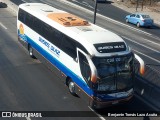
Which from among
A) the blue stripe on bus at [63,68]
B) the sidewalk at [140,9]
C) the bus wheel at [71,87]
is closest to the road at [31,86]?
the bus wheel at [71,87]

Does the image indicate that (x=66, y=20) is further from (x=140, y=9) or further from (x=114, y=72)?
(x=140, y=9)

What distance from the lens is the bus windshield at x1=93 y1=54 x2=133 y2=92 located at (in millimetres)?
14109

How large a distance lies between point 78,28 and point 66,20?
1.68m

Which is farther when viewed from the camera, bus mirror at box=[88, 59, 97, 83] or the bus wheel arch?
the bus wheel arch

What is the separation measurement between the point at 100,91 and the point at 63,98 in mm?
2805

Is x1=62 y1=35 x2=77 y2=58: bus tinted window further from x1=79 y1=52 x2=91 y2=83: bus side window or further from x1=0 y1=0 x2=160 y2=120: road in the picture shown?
x1=0 y1=0 x2=160 y2=120: road

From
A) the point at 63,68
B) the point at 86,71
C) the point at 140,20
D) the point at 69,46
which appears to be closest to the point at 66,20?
the point at 69,46

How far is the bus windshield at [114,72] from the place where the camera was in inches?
555

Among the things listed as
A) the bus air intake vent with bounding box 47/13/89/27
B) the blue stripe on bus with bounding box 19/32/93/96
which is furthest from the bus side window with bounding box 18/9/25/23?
the bus air intake vent with bounding box 47/13/89/27

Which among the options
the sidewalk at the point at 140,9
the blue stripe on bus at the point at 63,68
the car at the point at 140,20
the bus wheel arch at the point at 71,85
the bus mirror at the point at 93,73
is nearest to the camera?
the bus mirror at the point at 93,73

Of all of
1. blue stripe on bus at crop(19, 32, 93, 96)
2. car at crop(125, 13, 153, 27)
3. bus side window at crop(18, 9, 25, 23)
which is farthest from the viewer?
car at crop(125, 13, 153, 27)

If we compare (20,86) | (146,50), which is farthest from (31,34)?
(146,50)

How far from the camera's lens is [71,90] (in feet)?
54.9

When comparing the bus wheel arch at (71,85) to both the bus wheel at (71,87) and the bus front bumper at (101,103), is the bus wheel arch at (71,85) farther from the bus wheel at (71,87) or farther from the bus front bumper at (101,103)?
the bus front bumper at (101,103)
